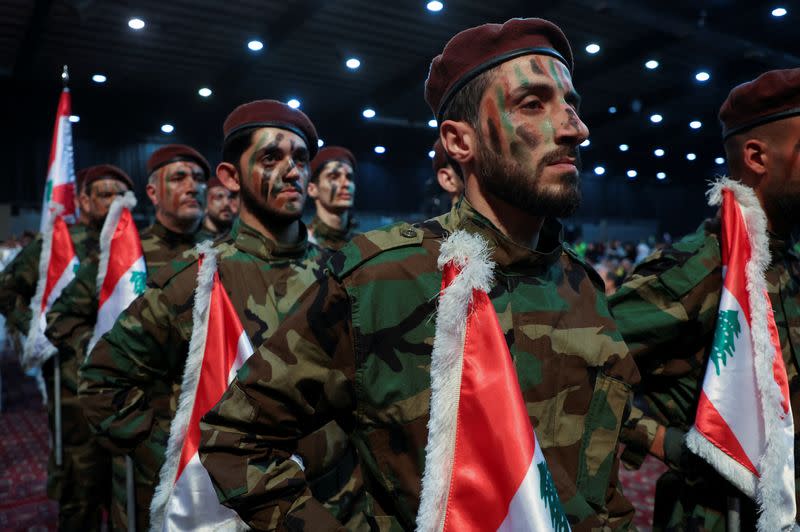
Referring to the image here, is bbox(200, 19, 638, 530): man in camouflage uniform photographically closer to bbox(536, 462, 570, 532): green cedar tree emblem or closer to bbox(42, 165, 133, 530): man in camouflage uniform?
bbox(536, 462, 570, 532): green cedar tree emblem

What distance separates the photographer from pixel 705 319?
6.02ft

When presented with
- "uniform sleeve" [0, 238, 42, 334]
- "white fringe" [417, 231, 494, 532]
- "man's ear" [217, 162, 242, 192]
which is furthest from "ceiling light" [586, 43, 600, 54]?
"white fringe" [417, 231, 494, 532]

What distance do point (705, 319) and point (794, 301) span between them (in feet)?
0.90

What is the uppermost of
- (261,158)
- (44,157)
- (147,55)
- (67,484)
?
(147,55)

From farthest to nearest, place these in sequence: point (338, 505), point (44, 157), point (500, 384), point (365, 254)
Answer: point (44, 157), point (338, 505), point (365, 254), point (500, 384)

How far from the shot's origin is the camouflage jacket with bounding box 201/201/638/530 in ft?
3.52

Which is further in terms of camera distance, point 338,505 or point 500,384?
point 338,505

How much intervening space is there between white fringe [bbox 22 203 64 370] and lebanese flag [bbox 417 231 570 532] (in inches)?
135

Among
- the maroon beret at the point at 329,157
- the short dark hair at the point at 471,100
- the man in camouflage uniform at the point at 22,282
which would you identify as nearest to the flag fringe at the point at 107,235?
the maroon beret at the point at 329,157

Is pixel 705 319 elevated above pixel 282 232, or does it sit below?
below

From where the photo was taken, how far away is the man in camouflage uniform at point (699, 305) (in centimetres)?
178

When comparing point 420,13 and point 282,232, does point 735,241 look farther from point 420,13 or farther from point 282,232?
point 420,13

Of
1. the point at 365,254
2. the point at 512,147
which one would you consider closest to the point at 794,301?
the point at 512,147

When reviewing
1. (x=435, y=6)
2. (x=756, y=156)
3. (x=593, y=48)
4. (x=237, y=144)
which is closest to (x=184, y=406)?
(x=237, y=144)
